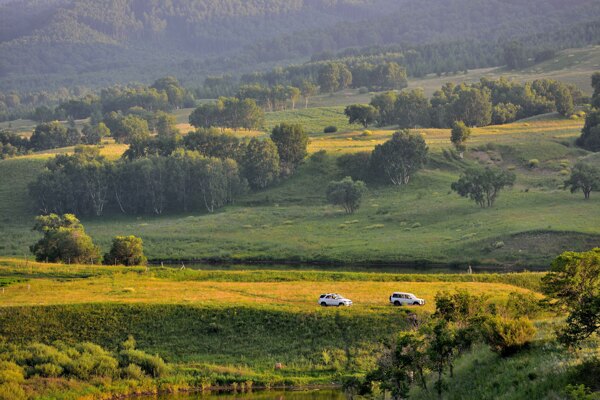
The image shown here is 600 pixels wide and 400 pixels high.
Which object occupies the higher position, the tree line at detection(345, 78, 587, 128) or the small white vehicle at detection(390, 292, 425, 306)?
the tree line at detection(345, 78, 587, 128)

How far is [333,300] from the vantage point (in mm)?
61250

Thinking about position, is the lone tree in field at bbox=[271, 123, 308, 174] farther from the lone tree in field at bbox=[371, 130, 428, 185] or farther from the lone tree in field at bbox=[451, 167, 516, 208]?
the lone tree in field at bbox=[451, 167, 516, 208]

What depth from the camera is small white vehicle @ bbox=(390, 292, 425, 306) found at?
61.2 metres

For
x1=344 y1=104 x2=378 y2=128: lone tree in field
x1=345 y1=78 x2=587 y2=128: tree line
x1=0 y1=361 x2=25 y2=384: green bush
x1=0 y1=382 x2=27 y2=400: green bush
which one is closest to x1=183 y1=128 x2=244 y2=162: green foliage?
x1=344 y1=104 x2=378 y2=128: lone tree in field

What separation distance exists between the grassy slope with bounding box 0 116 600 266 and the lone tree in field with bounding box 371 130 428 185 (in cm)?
231

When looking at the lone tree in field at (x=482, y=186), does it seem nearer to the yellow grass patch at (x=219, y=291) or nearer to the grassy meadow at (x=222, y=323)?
the yellow grass patch at (x=219, y=291)

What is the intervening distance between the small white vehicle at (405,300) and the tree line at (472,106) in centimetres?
11817

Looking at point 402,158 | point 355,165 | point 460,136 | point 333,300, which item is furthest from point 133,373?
point 460,136

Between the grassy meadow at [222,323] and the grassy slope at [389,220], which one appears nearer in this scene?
the grassy meadow at [222,323]

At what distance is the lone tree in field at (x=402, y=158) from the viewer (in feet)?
449

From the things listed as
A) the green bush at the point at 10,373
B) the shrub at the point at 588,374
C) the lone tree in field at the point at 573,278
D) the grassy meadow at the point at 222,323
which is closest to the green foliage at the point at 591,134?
the grassy meadow at the point at 222,323

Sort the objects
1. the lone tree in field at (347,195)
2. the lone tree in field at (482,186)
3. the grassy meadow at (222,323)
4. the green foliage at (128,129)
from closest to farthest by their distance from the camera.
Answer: the grassy meadow at (222,323) → the lone tree in field at (482,186) → the lone tree in field at (347,195) → the green foliage at (128,129)

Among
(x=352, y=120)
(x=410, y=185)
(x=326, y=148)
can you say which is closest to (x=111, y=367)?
(x=410, y=185)

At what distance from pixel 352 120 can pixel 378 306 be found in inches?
4878
